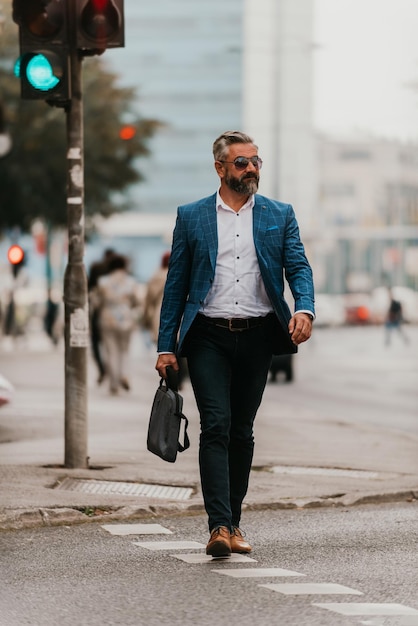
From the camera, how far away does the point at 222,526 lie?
7062 mm

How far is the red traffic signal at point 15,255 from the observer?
103ft

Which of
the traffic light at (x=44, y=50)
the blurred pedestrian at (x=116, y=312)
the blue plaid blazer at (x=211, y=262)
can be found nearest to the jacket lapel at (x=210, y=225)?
the blue plaid blazer at (x=211, y=262)

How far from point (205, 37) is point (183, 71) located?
4.39 m

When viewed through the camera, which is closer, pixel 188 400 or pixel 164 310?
pixel 164 310

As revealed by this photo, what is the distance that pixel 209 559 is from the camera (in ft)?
23.2

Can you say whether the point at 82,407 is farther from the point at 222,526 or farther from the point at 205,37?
the point at 205,37

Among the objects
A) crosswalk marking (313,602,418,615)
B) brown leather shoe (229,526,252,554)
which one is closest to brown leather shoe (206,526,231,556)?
brown leather shoe (229,526,252,554)

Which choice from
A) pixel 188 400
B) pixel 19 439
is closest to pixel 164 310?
pixel 19 439

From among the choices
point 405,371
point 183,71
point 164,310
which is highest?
point 183,71

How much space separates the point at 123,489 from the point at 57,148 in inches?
1207

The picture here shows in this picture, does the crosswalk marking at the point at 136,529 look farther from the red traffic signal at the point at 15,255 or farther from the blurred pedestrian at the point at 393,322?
the blurred pedestrian at the point at 393,322

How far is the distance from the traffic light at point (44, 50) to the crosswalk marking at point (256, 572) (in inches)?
167

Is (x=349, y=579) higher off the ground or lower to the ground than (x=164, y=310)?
lower

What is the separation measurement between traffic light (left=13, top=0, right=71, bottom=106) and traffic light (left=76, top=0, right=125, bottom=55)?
0.32 feet
